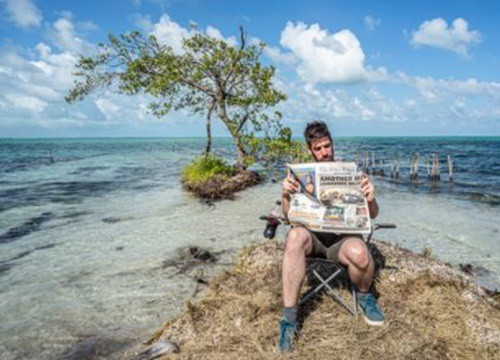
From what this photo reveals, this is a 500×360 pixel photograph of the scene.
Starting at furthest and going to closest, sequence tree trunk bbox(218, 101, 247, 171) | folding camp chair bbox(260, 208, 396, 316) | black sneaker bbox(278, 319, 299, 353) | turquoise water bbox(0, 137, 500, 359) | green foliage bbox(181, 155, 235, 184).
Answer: tree trunk bbox(218, 101, 247, 171) → green foliage bbox(181, 155, 235, 184) → turquoise water bbox(0, 137, 500, 359) → folding camp chair bbox(260, 208, 396, 316) → black sneaker bbox(278, 319, 299, 353)

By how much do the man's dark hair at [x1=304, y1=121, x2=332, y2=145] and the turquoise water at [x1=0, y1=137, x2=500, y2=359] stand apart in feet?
11.3

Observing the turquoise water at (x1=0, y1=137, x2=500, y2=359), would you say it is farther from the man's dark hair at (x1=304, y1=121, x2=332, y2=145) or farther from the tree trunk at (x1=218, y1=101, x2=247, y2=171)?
the man's dark hair at (x1=304, y1=121, x2=332, y2=145)

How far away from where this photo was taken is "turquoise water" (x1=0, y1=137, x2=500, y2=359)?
5.42m

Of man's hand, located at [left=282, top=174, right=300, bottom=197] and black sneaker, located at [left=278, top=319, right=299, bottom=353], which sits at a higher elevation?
man's hand, located at [left=282, top=174, right=300, bottom=197]

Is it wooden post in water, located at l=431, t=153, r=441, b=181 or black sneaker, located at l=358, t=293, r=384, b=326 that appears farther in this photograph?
wooden post in water, located at l=431, t=153, r=441, b=181

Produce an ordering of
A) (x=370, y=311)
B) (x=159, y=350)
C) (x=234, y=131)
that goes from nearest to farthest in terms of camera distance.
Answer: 1. (x=370, y=311)
2. (x=159, y=350)
3. (x=234, y=131)

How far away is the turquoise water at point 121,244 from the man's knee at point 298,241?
2636 millimetres

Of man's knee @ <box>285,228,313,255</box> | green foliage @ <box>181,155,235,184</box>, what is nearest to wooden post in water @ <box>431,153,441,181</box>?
green foliage @ <box>181,155,235,184</box>

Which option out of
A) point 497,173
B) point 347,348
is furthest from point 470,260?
point 497,173

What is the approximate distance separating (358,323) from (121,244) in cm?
707

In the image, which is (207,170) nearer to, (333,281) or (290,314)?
(333,281)

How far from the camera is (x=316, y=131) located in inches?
169

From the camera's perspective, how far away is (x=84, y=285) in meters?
6.88

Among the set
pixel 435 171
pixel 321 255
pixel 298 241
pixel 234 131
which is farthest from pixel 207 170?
pixel 435 171
